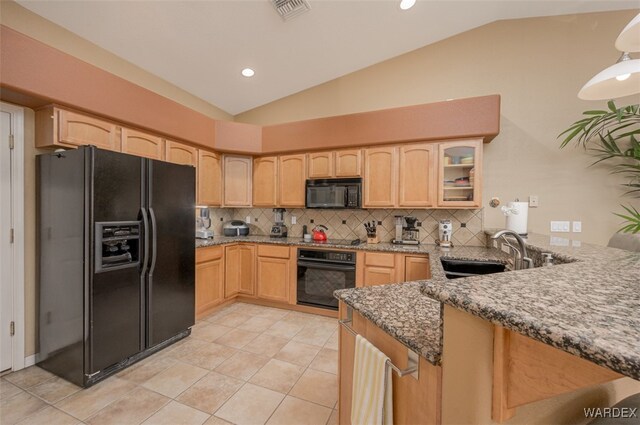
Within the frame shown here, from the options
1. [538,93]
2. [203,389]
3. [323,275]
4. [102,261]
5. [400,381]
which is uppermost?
[538,93]

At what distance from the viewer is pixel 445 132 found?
2.81 meters

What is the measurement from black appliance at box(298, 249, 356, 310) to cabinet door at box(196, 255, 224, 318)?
100 centimetres

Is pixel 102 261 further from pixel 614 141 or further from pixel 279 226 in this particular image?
pixel 614 141

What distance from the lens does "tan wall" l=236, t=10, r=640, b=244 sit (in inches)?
107

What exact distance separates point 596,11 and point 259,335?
495 centimetres

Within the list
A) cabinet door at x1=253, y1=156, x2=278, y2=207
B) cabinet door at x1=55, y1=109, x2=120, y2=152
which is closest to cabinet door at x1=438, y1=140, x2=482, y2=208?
cabinet door at x1=253, y1=156, x2=278, y2=207

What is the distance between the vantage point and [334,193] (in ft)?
10.9

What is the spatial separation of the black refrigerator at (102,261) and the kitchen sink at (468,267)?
102 inches

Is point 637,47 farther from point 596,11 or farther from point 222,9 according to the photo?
point 222,9

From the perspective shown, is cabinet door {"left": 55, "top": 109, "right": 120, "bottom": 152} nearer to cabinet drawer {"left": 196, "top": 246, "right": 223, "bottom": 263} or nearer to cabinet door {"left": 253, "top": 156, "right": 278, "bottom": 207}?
cabinet drawer {"left": 196, "top": 246, "right": 223, "bottom": 263}

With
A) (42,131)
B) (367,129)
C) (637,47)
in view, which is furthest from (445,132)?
(42,131)

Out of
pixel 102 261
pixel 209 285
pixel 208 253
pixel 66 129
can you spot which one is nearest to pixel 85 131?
pixel 66 129

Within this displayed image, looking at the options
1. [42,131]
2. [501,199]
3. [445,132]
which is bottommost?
[501,199]

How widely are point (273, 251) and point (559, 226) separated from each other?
3.33 meters
